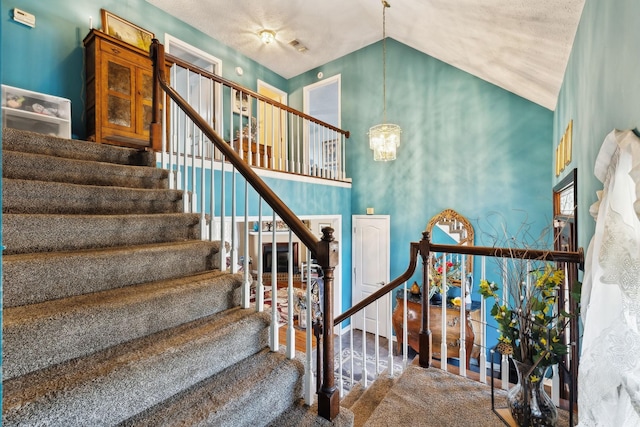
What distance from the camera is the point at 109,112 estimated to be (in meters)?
3.22

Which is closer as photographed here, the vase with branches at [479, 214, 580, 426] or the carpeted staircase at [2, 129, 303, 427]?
the carpeted staircase at [2, 129, 303, 427]

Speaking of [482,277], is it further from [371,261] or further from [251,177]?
[371,261]

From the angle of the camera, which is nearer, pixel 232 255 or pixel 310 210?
pixel 232 255

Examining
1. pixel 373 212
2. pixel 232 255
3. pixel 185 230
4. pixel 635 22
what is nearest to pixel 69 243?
pixel 185 230

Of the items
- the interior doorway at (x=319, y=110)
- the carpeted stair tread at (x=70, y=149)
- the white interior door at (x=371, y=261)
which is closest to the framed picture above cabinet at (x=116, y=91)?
the carpeted stair tread at (x=70, y=149)

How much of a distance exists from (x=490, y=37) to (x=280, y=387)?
3.37 metres

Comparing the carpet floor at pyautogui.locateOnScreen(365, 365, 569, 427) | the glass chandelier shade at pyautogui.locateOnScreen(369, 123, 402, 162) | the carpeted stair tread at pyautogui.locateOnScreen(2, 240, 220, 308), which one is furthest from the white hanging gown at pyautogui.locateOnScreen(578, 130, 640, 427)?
the glass chandelier shade at pyautogui.locateOnScreen(369, 123, 402, 162)

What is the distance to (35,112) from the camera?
3045 millimetres

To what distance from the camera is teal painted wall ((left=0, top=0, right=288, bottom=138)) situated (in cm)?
310

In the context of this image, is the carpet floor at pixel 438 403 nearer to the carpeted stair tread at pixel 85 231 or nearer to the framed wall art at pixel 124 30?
the carpeted stair tread at pixel 85 231

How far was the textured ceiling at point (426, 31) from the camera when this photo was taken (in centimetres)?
232

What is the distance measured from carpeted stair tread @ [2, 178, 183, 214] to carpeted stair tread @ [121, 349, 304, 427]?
133cm

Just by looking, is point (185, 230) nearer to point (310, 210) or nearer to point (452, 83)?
point (310, 210)

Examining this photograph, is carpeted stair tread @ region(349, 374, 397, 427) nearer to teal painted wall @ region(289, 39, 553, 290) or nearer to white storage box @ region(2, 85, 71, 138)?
teal painted wall @ region(289, 39, 553, 290)
